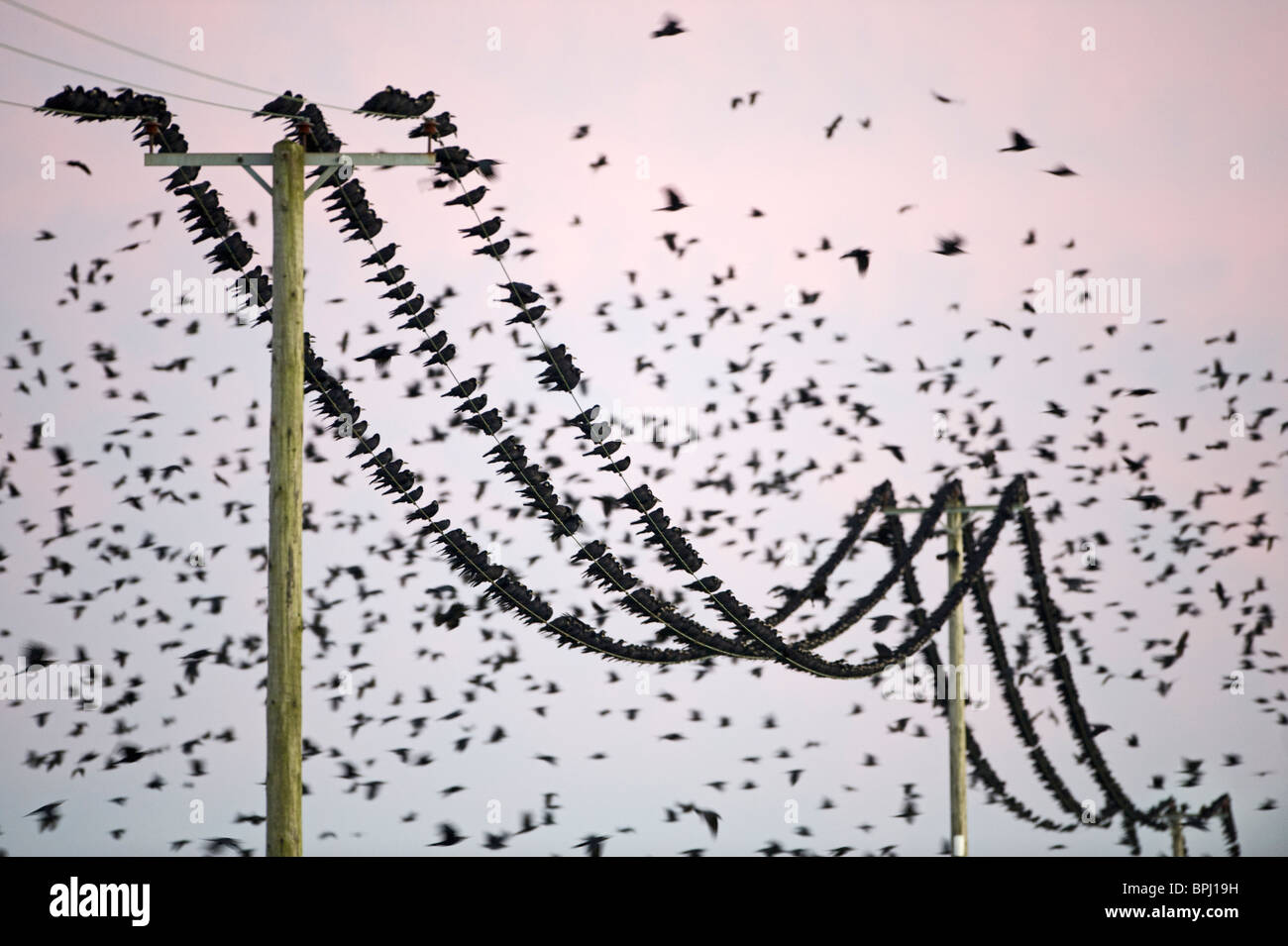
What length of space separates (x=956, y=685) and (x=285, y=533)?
12921 mm

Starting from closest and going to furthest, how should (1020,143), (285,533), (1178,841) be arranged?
1. (285,533)
2. (1020,143)
3. (1178,841)

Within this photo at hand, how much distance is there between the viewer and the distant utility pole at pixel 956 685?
1761 cm

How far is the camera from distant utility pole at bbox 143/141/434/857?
7.30m

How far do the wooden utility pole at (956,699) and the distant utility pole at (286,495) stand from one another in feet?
39.3

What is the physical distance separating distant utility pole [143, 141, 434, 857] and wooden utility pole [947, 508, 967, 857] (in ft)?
39.3

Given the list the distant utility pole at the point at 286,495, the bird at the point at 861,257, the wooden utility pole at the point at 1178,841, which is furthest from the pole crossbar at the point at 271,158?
the wooden utility pole at the point at 1178,841

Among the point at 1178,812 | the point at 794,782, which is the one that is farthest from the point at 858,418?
the point at 1178,812

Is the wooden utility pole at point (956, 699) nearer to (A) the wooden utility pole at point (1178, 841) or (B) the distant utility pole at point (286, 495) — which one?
(B) the distant utility pole at point (286, 495)

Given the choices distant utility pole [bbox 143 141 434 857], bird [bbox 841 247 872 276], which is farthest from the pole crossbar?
bird [bbox 841 247 872 276]

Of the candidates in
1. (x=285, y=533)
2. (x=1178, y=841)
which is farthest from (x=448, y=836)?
(x=1178, y=841)

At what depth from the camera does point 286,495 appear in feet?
24.5

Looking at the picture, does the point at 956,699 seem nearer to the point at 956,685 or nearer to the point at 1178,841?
the point at 956,685
